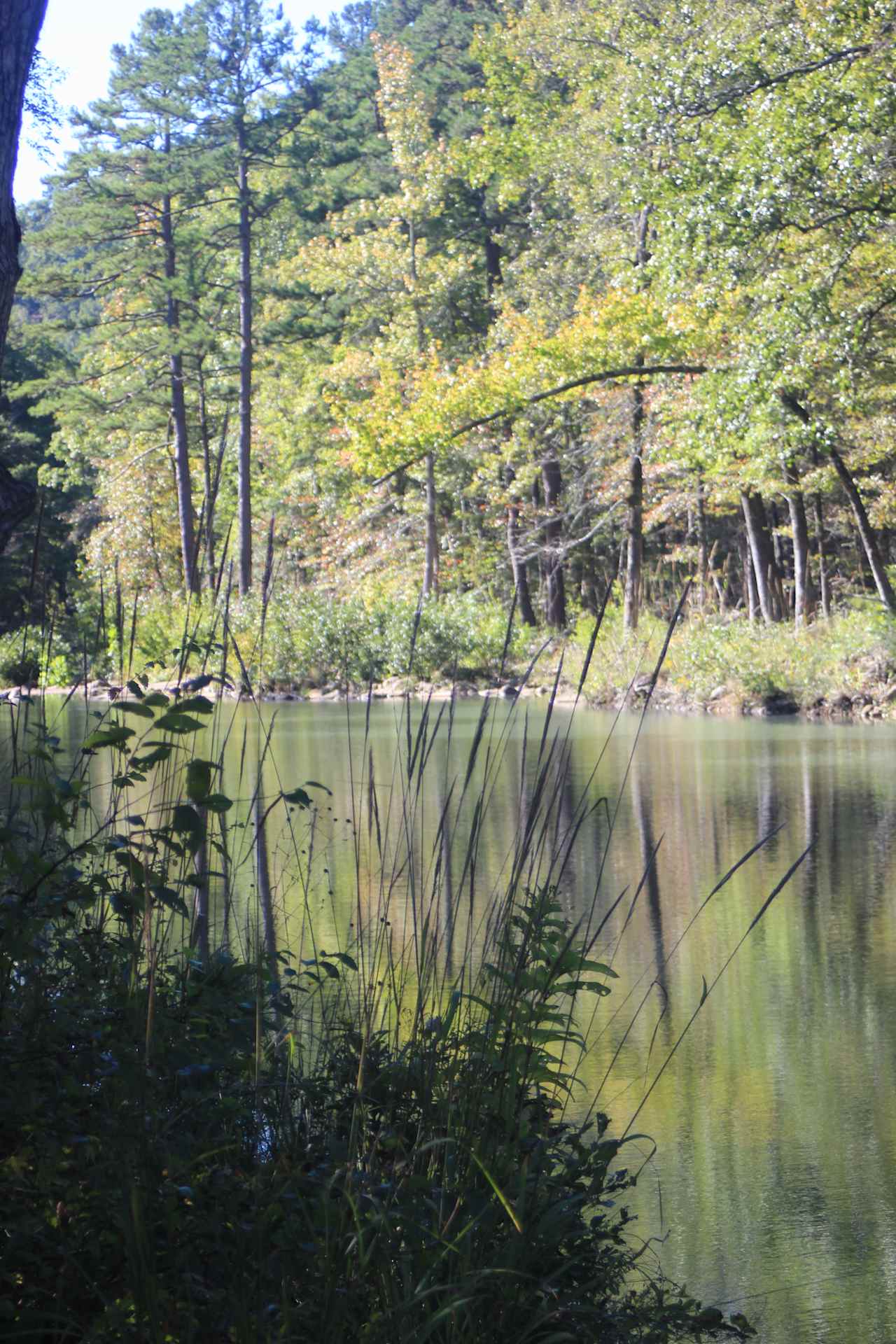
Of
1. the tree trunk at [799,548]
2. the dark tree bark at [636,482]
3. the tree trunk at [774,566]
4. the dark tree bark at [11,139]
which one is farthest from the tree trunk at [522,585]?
the dark tree bark at [11,139]

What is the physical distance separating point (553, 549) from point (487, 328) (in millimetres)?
8207

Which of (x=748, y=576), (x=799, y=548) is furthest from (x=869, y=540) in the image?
(x=748, y=576)

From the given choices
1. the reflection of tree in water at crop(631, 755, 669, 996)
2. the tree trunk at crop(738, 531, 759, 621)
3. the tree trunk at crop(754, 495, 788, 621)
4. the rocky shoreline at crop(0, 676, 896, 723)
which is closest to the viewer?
the reflection of tree in water at crop(631, 755, 669, 996)

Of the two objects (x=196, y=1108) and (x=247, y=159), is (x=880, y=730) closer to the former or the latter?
(x=196, y=1108)

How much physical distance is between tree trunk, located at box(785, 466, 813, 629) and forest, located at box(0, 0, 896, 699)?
0.51 ft

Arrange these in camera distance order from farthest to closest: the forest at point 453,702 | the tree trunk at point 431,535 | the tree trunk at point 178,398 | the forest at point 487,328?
the tree trunk at point 431,535 → the tree trunk at point 178,398 → the forest at point 487,328 → the forest at point 453,702

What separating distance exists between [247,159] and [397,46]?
4.13m

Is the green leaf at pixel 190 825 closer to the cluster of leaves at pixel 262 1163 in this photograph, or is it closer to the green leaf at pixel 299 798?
the cluster of leaves at pixel 262 1163

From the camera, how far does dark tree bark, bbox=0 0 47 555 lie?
8.86ft

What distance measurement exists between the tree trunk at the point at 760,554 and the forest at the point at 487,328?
0.34ft

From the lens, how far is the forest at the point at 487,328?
579 inches

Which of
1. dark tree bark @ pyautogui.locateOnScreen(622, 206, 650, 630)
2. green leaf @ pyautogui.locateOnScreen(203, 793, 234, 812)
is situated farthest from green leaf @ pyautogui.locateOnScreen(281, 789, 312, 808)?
dark tree bark @ pyautogui.locateOnScreen(622, 206, 650, 630)

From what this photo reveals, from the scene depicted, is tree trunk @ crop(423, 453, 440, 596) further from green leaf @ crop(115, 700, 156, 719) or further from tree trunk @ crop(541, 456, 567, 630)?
green leaf @ crop(115, 700, 156, 719)

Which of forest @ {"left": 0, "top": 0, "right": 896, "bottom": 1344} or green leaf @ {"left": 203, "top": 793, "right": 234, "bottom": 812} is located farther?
green leaf @ {"left": 203, "top": 793, "right": 234, "bottom": 812}
